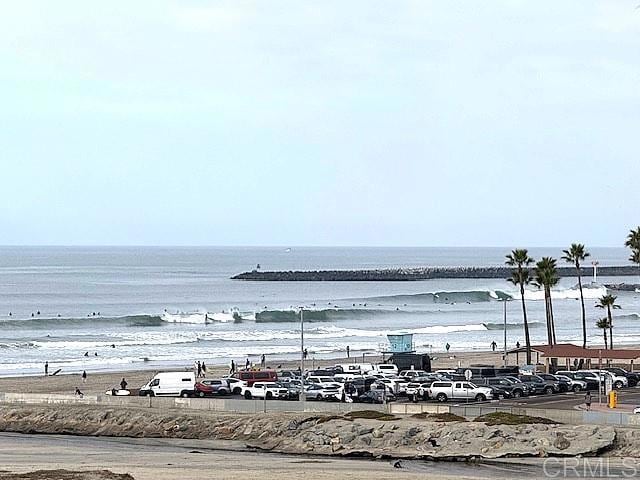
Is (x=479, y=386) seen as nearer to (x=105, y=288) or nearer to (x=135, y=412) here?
(x=135, y=412)

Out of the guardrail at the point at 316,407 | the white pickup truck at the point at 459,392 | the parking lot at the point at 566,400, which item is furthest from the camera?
the white pickup truck at the point at 459,392

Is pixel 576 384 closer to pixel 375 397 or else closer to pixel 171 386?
pixel 375 397

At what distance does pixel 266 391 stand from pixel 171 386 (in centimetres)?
519

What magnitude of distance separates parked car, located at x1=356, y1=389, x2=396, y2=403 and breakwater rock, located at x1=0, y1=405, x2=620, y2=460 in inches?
281

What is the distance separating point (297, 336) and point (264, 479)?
3149 inches

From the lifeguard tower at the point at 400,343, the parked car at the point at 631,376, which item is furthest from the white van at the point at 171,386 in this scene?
the parked car at the point at 631,376

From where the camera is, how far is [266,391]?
54.1m

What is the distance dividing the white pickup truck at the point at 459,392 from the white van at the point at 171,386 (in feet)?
38.4

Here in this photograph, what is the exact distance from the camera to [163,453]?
40.4m

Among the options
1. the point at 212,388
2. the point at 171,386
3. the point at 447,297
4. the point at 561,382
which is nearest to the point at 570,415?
the point at 561,382

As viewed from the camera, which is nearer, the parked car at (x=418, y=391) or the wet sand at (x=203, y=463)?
the wet sand at (x=203, y=463)

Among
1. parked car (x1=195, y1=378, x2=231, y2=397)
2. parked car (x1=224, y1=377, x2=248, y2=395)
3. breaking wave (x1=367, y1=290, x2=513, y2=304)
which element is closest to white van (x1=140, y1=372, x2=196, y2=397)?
parked car (x1=195, y1=378, x2=231, y2=397)

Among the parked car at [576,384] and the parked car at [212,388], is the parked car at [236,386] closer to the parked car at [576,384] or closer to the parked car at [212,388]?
the parked car at [212,388]

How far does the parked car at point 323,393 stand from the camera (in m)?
52.9
